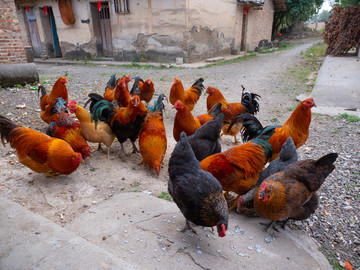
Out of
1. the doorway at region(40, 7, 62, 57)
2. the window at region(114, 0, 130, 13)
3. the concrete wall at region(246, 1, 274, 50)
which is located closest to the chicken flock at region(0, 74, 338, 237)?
the window at region(114, 0, 130, 13)

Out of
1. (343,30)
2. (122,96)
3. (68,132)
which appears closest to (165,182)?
(68,132)

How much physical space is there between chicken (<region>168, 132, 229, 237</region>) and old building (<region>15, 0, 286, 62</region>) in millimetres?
11392

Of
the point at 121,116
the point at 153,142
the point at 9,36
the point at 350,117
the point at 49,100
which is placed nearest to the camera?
the point at 153,142

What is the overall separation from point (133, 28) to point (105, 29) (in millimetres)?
2788

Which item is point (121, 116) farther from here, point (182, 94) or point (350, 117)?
point (350, 117)

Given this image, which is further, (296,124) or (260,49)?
(260,49)

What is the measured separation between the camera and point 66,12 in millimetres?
13984

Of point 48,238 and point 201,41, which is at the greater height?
point 201,41

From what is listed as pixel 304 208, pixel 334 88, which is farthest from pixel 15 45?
pixel 334 88

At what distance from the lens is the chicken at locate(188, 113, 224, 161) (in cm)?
351

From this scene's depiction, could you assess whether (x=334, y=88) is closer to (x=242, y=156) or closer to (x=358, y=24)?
(x=242, y=156)

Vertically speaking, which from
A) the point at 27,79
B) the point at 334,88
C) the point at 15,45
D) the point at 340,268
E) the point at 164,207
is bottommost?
the point at 340,268

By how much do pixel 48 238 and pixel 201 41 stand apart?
1351 cm

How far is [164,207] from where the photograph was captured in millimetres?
2932
